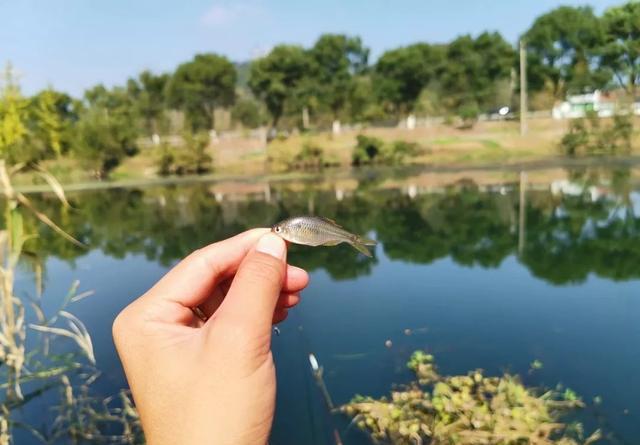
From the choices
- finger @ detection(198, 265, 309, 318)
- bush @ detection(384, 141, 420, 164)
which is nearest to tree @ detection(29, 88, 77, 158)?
bush @ detection(384, 141, 420, 164)

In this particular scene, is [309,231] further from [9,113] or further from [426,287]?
[426,287]

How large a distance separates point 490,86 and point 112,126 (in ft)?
110

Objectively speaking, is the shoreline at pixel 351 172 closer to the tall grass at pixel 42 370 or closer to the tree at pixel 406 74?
the tree at pixel 406 74

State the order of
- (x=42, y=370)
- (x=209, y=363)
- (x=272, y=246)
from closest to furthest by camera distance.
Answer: (x=209, y=363) → (x=272, y=246) → (x=42, y=370)

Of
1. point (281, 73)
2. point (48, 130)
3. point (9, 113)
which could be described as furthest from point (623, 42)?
point (9, 113)

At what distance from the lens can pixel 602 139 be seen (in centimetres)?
3384

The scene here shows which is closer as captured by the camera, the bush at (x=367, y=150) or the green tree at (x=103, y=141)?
the bush at (x=367, y=150)

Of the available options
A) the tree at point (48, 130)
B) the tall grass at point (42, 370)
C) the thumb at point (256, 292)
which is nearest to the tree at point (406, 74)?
the tree at point (48, 130)

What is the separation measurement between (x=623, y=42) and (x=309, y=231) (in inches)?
2263

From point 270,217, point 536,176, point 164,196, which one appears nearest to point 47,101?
point 164,196

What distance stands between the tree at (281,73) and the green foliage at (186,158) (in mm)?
15002

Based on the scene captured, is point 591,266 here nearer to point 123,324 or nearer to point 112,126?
point 123,324

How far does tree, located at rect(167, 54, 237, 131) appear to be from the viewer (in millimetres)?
57781

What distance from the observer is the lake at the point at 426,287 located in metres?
6.05
